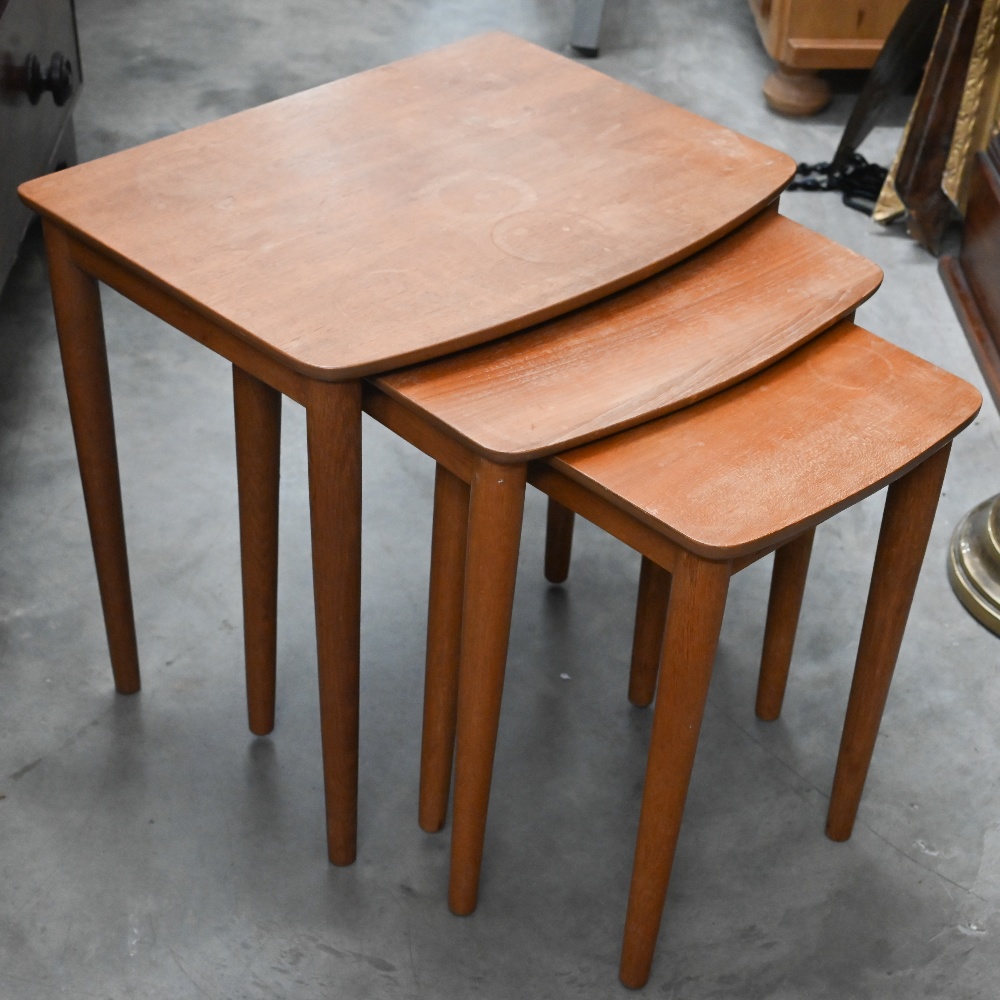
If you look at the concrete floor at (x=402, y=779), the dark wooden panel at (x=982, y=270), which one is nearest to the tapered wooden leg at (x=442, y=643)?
the concrete floor at (x=402, y=779)

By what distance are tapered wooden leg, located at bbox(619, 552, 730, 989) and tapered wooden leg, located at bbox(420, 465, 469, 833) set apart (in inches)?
8.8

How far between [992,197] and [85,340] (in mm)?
1505

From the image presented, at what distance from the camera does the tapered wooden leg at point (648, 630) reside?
1404 millimetres

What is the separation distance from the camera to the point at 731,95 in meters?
2.83

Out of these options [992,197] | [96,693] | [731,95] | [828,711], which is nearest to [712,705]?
[828,711]

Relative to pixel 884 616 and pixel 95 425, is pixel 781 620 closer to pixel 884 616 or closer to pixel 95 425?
pixel 884 616

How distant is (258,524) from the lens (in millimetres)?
1335

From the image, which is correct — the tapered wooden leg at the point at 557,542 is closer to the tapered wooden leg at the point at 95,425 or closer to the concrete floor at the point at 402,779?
the concrete floor at the point at 402,779

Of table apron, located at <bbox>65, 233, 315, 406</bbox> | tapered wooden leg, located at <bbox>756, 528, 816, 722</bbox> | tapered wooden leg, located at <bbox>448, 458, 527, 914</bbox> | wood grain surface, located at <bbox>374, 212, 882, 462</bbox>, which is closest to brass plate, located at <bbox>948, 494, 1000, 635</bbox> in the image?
tapered wooden leg, located at <bbox>756, 528, 816, 722</bbox>

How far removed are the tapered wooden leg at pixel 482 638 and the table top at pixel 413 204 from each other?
4.8 inches

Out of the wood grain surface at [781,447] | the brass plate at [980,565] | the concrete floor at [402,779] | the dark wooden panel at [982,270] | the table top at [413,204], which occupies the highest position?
the table top at [413,204]

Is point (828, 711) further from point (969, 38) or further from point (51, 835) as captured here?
point (969, 38)

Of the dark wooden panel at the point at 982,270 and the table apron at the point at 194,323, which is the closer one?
the table apron at the point at 194,323

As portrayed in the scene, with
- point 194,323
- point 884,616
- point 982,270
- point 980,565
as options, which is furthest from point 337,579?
point 982,270
